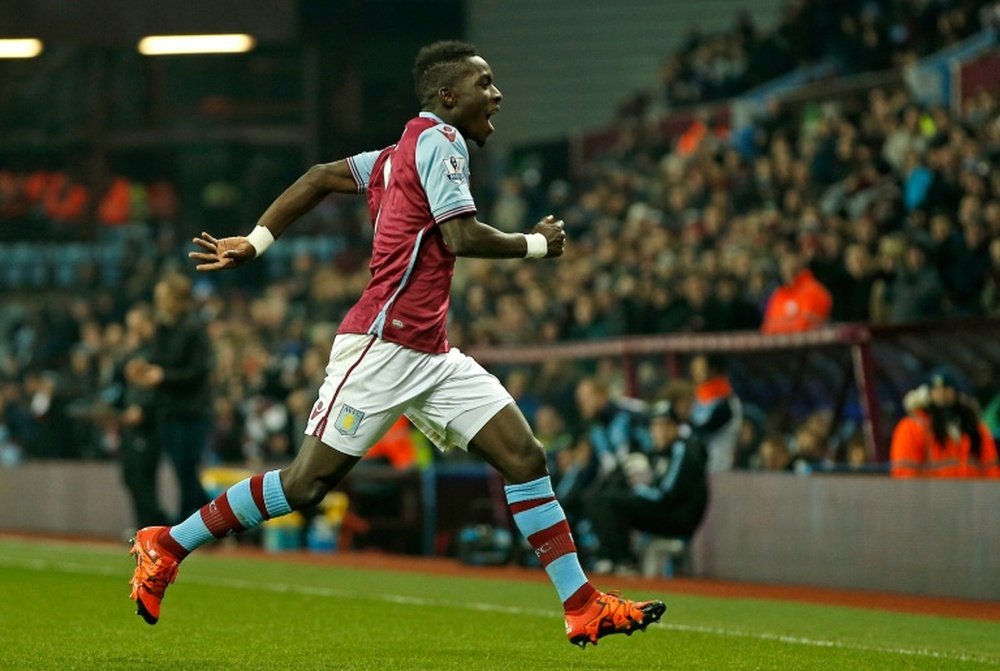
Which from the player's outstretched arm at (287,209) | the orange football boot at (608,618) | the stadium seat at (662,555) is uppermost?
the player's outstretched arm at (287,209)

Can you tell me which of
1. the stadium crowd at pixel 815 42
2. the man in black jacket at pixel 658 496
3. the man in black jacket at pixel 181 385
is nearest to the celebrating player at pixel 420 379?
the man in black jacket at pixel 658 496

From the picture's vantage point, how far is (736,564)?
1390 centimetres

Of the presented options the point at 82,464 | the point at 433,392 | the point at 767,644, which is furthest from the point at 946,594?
the point at 82,464

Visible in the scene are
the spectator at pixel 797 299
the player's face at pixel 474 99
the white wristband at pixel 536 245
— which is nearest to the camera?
the white wristband at pixel 536 245

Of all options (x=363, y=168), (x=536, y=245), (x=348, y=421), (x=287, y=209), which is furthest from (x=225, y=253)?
(x=536, y=245)

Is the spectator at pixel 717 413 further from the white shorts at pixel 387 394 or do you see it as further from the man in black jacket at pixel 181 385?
the white shorts at pixel 387 394

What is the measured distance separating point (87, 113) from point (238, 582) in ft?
60.8

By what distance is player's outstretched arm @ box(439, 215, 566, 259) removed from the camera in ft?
23.9

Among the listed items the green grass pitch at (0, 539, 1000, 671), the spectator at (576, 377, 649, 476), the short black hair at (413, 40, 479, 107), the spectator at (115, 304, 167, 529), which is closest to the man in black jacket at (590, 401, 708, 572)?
the spectator at (576, 377, 649, 476)

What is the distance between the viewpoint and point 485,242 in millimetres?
7293

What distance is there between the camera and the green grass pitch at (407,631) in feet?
26.0

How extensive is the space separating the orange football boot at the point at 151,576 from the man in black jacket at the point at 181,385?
638cm

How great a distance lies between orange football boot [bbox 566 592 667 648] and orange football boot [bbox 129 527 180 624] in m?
1.55

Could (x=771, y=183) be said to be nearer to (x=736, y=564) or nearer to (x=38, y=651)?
(x=736, y=564)
